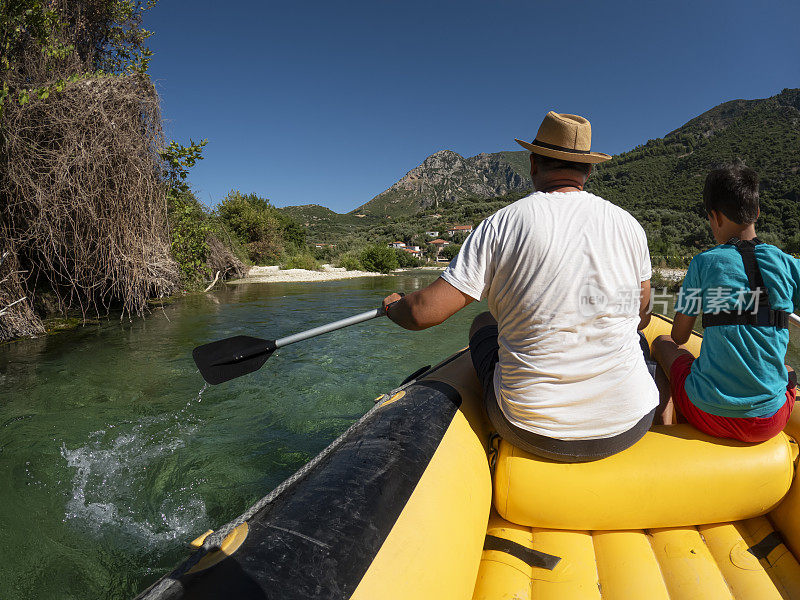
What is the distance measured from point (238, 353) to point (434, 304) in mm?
1538

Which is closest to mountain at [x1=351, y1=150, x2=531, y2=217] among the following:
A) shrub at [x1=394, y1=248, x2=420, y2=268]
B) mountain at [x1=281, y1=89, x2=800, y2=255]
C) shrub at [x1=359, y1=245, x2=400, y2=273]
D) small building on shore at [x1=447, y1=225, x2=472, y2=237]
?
mountain at [x1=281, y1=89, x2=800, y2=255]

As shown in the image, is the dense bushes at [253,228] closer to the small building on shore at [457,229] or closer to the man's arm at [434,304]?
the man's arm at [434,304]

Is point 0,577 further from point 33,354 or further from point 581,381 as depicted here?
point 33,354

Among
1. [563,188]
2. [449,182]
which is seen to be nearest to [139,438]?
[563,188]

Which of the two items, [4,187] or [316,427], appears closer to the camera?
[316,427]

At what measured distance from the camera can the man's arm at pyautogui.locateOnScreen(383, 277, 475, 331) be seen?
1.40m

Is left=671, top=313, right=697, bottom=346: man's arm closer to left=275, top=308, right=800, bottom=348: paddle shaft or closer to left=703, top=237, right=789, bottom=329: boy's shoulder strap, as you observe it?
left=703, top=237, right=789, bottom=329: boy's shoulder strap

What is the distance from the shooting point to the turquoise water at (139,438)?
195 cm

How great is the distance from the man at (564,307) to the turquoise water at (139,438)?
1.87m

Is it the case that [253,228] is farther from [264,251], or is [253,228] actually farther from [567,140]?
[567,140]

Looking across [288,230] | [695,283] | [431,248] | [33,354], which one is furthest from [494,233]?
[431,248]

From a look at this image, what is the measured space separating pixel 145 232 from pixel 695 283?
700 cm

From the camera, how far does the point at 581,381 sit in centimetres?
134

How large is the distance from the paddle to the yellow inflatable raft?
2.56 ft
